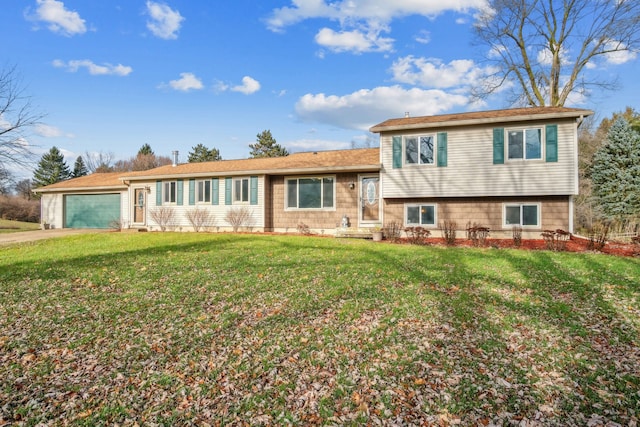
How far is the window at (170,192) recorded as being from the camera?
55.4 ft

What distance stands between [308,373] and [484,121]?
1151 centimetres

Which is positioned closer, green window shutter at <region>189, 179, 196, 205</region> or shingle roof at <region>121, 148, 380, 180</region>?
shingle roof at <region>121, 148, 380, 180</region>

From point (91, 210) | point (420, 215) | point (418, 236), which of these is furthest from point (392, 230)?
point (91, 210)

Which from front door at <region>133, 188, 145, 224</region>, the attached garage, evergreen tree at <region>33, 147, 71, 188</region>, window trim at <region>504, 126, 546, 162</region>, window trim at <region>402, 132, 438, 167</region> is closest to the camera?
window trim at <region>504, 126, 546, 162</region>

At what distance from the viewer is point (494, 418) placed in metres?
2.73

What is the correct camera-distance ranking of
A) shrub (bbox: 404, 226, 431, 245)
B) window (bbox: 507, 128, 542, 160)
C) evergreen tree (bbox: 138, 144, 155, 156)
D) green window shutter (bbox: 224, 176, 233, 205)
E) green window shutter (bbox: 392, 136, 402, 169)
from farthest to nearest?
evergreen tree (bbox: 138, 144, 155, 156), green window shutter (bbox: 224, 176, 233, 205), green window shutter (bbox: 392, 136, 402, 169), window (bbox: 507, 128, 542, 160), shrub (bbox: 404, 226, 431, 245)

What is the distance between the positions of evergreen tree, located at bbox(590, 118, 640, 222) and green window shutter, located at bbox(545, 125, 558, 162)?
12.1 metres

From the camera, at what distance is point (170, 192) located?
55.6ft

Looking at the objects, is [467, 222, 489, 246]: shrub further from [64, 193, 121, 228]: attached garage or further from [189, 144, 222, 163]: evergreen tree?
[189, 144, 222, 163]: evergreen tree

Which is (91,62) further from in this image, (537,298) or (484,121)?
(537,298)

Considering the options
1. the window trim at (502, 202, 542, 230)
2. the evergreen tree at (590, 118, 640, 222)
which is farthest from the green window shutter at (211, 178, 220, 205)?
the evergreen tree at (590, 118, 640, 222)

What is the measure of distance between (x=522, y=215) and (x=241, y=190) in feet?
36.6

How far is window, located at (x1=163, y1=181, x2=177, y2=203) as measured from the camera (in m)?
16.9

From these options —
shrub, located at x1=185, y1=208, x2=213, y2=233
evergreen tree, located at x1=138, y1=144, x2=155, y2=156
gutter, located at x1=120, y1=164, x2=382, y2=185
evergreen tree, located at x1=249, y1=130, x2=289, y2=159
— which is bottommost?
shrub, located at x1=185, y1=208, x2=213, y2=233
